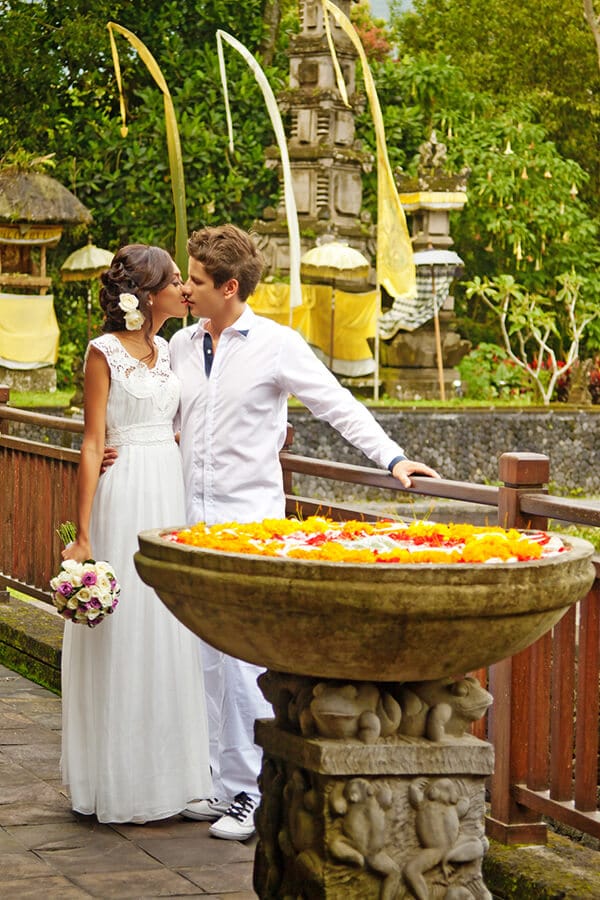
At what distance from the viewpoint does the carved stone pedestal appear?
3379 millimetres

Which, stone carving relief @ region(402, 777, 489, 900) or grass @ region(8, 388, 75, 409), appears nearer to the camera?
stone carving relief @ region(402, 777, 489, 900)

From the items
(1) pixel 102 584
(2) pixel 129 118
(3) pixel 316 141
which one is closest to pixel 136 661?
(1) pixel 102 584

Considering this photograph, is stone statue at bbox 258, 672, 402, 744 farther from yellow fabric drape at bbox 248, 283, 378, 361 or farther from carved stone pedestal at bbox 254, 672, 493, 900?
yellow fabric drape at bbox 248, 283, 378, 361

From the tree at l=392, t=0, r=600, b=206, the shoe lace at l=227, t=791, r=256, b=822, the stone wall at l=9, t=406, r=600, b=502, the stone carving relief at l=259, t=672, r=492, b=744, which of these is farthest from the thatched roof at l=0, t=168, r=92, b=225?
the stone carving relief at l=259, t=672, r=492, b=744

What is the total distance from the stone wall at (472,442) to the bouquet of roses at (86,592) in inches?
585

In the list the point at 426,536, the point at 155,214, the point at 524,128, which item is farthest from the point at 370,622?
the point at 524,128

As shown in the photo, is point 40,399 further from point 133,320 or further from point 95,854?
point 95,854

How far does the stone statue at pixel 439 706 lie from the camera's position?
347 cm

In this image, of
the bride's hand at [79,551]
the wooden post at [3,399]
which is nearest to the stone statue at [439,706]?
the bride's hand at [79,551]

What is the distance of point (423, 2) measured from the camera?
39125mm

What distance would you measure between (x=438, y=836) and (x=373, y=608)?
587 mm

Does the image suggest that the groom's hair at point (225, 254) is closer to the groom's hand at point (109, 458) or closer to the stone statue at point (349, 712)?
the groom's hand at point (109, 458)

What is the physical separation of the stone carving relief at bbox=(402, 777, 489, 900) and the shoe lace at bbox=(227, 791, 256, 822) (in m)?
1.34

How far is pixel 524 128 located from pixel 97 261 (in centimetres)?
1046
